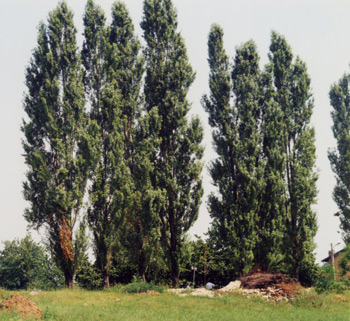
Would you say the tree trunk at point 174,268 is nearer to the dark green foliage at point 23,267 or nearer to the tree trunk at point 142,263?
the tree trunk at point 142,263

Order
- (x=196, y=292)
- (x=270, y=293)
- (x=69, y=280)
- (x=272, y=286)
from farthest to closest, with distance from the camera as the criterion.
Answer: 1. (x=69, y=280)
2. (x=196, y=292)
3. (x=272, y=286)
4. (x=270, y=293)

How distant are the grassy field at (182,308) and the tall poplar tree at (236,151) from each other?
6485 millimetres

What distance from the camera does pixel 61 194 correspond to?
24172mm

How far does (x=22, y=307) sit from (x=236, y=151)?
18.0 metres

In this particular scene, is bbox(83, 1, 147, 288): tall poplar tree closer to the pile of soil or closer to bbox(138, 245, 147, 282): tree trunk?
bbox(138, 245, 147, 282): tree trunk

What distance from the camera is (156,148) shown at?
87.4 feet

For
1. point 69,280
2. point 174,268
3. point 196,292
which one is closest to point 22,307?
point 196,292

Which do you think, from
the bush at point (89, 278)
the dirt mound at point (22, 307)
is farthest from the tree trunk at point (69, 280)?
the dirt mound at point (22, 307)

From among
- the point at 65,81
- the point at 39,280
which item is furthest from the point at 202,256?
the point at 39,280

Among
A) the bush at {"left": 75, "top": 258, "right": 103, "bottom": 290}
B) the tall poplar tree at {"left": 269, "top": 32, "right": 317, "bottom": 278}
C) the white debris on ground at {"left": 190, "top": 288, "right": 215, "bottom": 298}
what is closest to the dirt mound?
the white debris on ground at {"left": 190, "top": 288, "right": 215, "bottom": 298}

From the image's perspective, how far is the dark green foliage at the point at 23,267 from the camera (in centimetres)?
5350

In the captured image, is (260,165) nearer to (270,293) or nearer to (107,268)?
(270,293)

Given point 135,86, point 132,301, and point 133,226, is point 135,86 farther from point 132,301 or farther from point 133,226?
point 132,301

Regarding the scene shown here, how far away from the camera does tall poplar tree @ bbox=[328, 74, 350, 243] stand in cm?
3409
